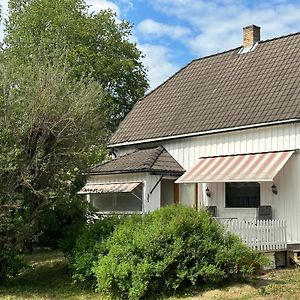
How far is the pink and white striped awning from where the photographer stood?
18172mm

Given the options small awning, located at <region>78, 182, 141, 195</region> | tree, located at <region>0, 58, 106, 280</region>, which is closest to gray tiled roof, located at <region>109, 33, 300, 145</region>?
small awning, located at <region>78, 182, 141, 195</region>

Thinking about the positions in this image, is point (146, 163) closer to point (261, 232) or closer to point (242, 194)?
point (242, 194)

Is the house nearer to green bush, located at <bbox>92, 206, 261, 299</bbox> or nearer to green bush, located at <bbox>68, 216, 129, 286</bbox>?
green bush, located at <bbox>92, 206, 261, 299</bbox>

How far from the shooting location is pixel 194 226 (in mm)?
12977

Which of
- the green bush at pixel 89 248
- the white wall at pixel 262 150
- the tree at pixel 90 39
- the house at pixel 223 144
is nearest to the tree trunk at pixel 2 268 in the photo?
the green bush at pixel 89 248

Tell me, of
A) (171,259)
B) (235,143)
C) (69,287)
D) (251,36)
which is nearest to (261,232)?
(235,143)

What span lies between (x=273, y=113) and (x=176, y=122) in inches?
215

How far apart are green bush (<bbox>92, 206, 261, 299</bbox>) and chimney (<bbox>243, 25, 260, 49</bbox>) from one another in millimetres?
14755

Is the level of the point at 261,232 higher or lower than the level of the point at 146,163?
lower

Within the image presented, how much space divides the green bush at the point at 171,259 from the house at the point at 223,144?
4.82 metres

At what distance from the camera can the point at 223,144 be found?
2125 cm

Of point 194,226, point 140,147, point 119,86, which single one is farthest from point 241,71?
point 119,86

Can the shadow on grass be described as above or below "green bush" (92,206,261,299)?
below

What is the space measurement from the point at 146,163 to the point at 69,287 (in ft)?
26.7
